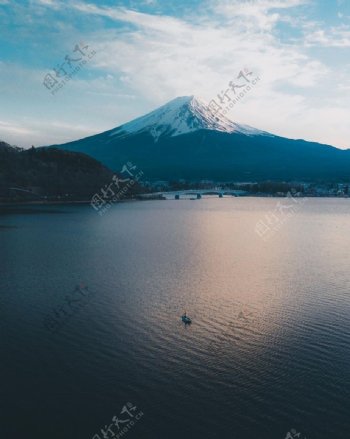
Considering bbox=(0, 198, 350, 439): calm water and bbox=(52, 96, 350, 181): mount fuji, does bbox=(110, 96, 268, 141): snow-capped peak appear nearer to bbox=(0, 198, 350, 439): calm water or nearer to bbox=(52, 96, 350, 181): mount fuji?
bbox=(52, 96, 350, 181): mount fuji

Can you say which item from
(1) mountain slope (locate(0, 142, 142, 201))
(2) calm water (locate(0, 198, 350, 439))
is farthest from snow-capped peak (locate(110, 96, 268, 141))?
(2) calm water (locate(0, 198, 350, 439))

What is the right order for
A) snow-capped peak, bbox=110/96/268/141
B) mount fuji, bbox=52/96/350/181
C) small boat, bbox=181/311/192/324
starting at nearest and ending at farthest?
small boat, bbox=181/311/192/324
mount fuji, bbox=52/96/350/181
snow-capped peak, bbox=110/96/268/141

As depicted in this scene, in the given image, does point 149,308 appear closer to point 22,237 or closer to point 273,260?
point 273,260

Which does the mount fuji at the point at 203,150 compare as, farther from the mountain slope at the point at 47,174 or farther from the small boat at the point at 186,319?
the small boat at the point at 186,319

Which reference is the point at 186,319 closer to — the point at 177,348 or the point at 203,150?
the point at 177,348

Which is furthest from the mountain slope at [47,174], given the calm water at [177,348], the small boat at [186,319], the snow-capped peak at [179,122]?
the snow-capped peak at [179,122]

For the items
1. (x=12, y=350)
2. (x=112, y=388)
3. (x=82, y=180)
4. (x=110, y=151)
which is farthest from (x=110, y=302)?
(x=110, y=151)
